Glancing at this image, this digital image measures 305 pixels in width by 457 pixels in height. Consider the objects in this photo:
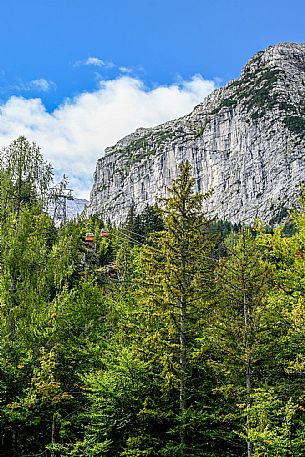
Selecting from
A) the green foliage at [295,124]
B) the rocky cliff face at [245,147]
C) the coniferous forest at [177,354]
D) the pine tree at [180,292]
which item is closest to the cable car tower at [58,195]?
the coniferous forest at [177,354]

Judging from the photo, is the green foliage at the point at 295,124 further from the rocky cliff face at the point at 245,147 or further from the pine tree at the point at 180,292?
the pine tree at the point at 180,292

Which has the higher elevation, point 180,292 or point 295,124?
point 295,124

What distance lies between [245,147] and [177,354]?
15627cm

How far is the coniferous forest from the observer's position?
11.5m

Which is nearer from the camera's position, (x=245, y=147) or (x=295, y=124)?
(x=295, y=124)

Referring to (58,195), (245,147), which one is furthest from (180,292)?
(245,147)

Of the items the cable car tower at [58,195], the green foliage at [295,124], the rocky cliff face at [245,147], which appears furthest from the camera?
the green foliage at [295,124]

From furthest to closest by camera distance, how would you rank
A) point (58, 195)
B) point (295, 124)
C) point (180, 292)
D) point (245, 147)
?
point (245, 147)
point (295, 124)
point (58, 195)
point (180, 292)

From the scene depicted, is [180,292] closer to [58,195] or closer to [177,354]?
[177,354]

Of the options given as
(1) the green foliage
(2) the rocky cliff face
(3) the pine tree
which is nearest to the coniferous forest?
(3) the pine tree

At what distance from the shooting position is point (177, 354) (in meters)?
12.9

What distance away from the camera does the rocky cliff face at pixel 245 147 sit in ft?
478

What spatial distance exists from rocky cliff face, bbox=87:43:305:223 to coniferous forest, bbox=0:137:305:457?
117 m

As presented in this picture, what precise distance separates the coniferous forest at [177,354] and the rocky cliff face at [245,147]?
117 meters
